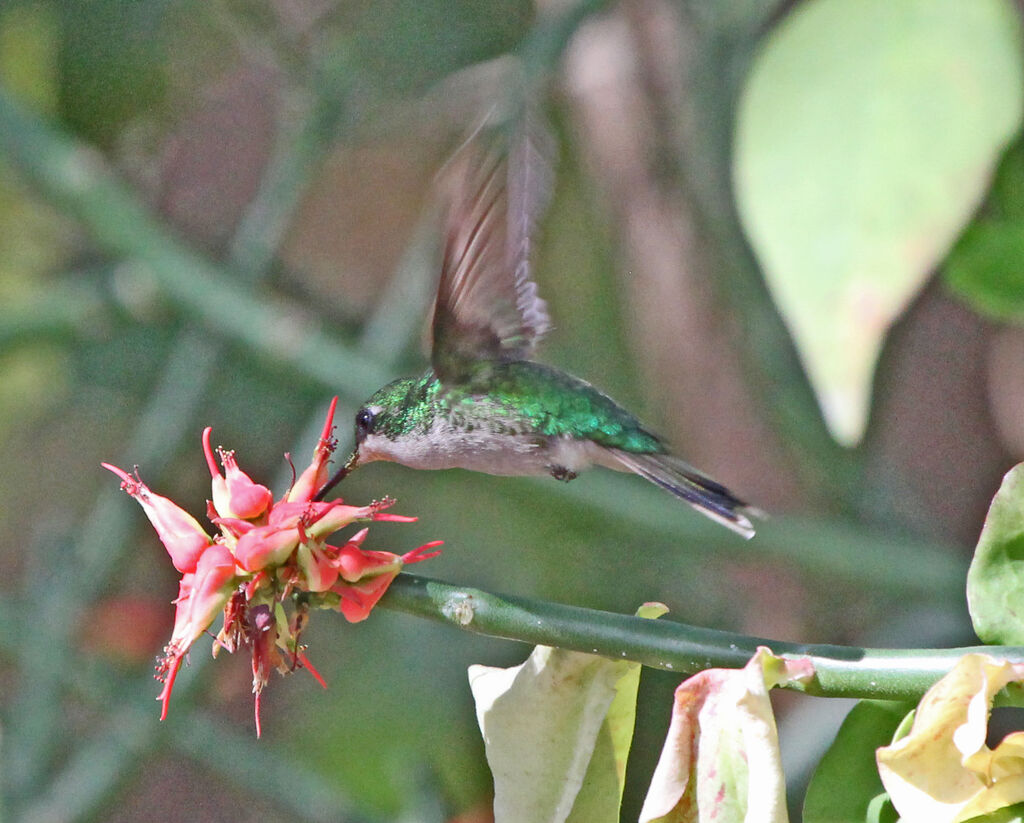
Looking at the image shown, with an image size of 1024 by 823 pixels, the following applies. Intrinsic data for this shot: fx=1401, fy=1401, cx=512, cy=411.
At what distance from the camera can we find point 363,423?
3.02 feet

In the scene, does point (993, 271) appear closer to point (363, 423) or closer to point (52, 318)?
point (363, 423)

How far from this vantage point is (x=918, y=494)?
181 cm

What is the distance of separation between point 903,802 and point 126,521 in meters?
1.18

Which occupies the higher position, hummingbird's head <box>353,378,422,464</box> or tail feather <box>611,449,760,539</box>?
hummingbird's head <box>353,378,422,464</box>

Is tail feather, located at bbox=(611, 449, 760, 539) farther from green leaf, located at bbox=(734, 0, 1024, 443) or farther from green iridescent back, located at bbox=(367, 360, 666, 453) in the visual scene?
green leaf, located at bbox=(734, 0, 1024, 443)

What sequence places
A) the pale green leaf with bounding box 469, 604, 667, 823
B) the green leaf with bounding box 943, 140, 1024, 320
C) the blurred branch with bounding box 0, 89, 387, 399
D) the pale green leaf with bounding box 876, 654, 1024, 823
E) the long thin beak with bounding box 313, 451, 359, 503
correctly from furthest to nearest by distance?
the blurred branch with bounding box 0, 89, 387, 399, the green leaf with bounding box 943, 140, 1024, 320, the long thin beak with bounding box 313, 451, 359, 503, the pale green leaf with bounding box 469, 604, 667, 823, the pale green leaf with bounding box 876, 654, 1024, 823

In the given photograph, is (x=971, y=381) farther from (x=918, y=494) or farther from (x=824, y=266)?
(x=824, y=266)

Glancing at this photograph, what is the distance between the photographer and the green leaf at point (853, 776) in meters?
0.60

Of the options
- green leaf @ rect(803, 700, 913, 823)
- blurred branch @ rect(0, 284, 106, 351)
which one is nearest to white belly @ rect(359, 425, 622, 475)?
green leaf @ rect(803, 700, 913, 823)

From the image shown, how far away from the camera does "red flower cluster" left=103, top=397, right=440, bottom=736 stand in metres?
0.58

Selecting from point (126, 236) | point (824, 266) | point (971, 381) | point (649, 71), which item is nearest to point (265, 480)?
point (126, 236)

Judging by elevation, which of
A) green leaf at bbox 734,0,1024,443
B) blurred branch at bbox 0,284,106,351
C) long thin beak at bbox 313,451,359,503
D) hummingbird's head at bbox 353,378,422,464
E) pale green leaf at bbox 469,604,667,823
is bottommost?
pale green leaf at bbox 469,604,667,823

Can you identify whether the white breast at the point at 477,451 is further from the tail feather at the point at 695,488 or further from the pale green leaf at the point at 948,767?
the pale green leaf at the point at 948,767

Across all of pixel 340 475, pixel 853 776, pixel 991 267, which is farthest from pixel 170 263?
pixel 853 776
